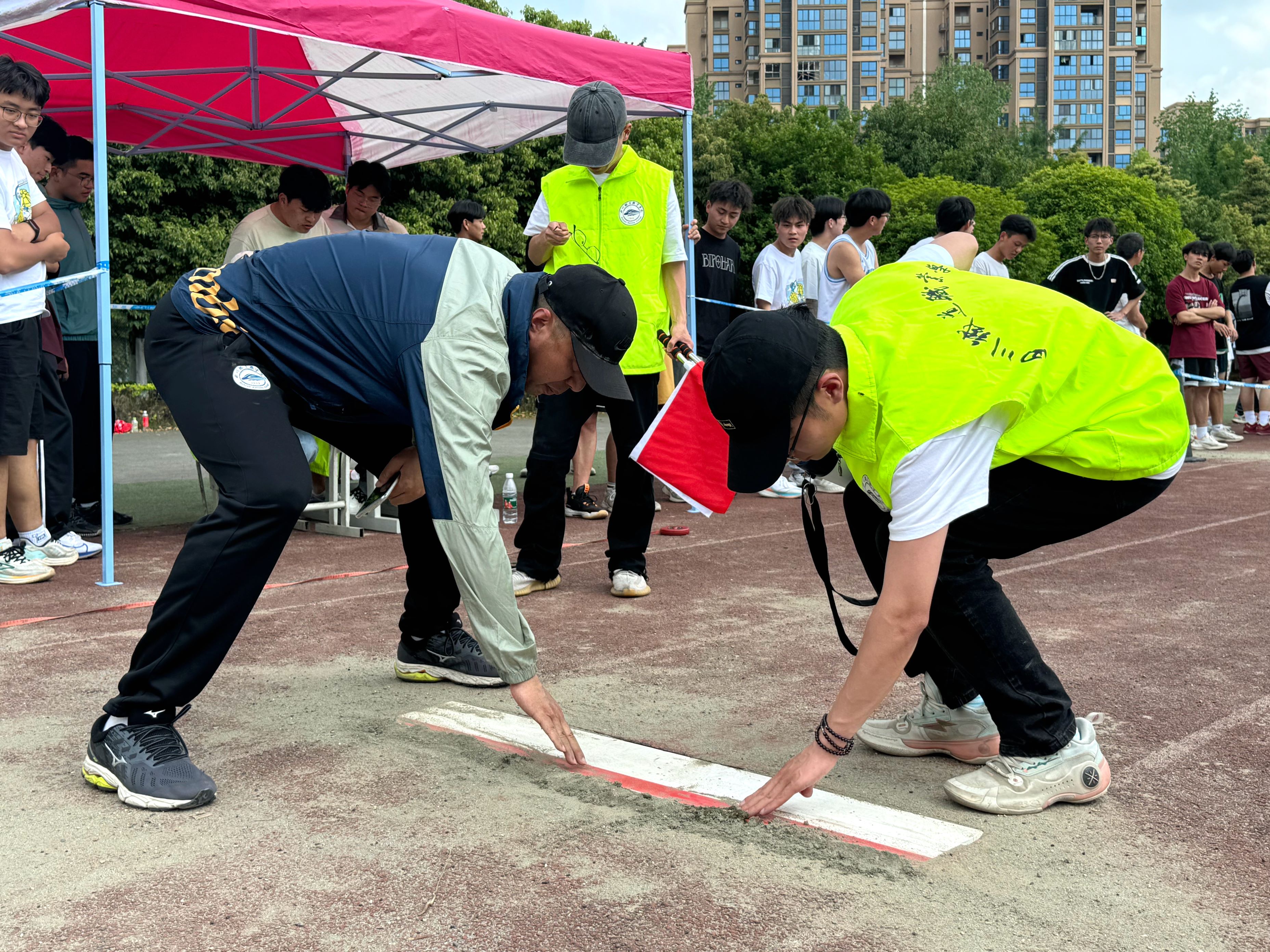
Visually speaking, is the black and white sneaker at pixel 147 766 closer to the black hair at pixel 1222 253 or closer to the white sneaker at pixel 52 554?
the white sneaker at pixel 52 554

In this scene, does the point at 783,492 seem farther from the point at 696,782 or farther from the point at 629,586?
the point at 696,782

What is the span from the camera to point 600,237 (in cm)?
567

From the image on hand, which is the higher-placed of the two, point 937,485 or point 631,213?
point 631,213

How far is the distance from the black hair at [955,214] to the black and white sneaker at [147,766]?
5.33 metres

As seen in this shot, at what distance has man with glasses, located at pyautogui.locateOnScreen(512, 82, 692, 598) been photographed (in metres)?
5.21

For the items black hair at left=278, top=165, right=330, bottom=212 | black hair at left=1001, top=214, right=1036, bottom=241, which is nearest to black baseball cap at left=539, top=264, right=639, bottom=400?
black hair at left=278, top=165, right=330, bottom=212

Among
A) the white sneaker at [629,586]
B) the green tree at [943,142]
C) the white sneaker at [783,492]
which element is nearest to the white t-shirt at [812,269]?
the white sneaker at [783,492]

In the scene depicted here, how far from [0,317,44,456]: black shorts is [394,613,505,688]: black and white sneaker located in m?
2.72

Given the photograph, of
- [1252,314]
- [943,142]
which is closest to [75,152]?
[1252,314]

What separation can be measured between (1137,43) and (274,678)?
13399cm

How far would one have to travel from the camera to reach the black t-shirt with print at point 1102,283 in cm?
1013

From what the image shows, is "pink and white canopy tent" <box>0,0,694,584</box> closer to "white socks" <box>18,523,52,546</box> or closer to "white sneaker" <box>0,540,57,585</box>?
"white sneaker" <box>0,540,57,585</box>

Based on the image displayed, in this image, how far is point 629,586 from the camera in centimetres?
517

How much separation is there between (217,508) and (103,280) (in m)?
3.04
